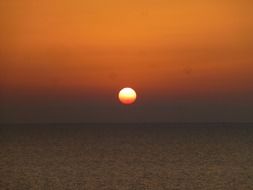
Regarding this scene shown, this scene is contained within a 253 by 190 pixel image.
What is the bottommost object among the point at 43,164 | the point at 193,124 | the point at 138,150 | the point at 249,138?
the point at 43,164

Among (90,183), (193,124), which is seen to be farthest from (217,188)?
(193,124)

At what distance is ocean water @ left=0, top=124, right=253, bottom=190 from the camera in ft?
21.7

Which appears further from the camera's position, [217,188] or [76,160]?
[76,160]

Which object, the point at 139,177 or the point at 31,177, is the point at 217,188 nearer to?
the point at 139,177

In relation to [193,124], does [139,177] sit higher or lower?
lower

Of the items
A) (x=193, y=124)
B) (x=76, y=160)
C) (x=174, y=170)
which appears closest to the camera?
(x=174, y=170)

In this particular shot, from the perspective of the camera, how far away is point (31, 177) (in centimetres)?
719

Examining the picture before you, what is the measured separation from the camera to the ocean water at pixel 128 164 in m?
6.63

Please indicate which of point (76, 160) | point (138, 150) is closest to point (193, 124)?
point (138, 150)

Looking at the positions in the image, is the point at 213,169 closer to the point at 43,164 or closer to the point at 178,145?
the point at 43,164

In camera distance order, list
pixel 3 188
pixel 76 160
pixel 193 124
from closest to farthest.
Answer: pixel 3 188, pixel 76 160, pixel 193 124

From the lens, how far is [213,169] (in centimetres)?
803

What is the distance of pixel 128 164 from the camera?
28.8 feet

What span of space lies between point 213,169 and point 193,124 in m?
13.2
